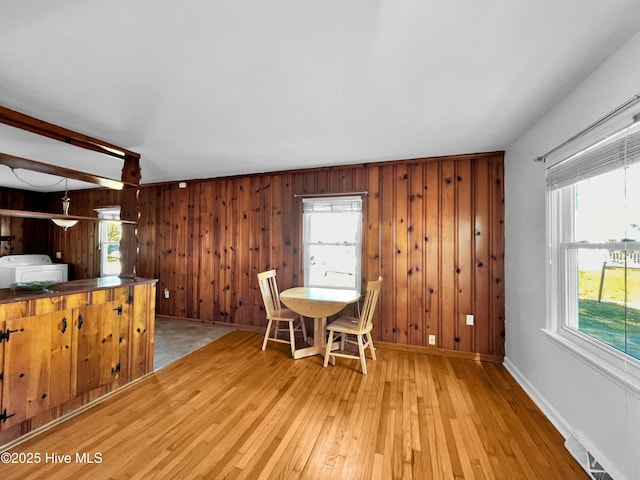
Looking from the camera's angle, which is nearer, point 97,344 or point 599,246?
point 599,246

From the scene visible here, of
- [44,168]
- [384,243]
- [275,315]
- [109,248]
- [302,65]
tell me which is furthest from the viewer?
[109,248]

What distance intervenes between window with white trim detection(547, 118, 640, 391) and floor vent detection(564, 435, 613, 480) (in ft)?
1.72

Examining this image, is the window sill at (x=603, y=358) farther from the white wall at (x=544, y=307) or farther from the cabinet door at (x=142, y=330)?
the cabinet door at (x=142, y=330)

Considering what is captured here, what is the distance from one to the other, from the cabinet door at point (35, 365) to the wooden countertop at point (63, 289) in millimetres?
131

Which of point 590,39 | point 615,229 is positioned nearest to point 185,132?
point 590,39

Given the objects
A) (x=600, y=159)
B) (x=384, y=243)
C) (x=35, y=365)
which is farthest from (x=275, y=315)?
(x=600, y=159)

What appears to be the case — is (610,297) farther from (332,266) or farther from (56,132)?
(56,132)

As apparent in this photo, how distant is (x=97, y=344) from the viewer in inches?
82.2

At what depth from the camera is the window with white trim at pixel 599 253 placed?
4.40ft

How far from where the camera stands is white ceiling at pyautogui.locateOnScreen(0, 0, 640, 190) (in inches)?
43.8

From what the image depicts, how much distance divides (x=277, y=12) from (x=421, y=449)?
2357mm

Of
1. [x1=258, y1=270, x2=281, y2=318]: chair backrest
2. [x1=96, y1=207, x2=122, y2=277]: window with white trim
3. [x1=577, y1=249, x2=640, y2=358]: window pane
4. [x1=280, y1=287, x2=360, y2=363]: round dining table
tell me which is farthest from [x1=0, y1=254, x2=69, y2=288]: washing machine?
[x1=577, y1=249, x2=640, y2=358]: window pane

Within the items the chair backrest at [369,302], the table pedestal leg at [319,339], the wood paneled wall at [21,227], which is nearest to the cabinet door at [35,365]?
the table pedestal leg at [319,339]

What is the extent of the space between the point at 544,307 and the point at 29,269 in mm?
6675
